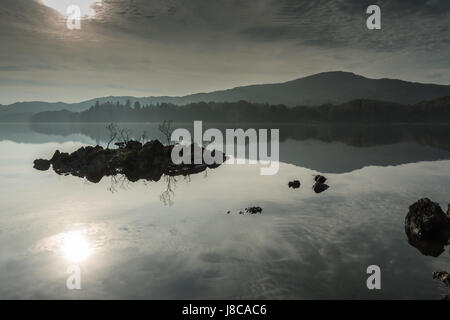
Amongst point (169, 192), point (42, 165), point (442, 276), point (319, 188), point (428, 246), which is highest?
point (42, 165)

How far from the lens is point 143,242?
15.8 metres

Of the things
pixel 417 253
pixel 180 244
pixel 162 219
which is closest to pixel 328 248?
pixel 417 253

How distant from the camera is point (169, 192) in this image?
90.9ft

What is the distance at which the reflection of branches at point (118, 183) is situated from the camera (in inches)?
1165

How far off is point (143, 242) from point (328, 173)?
2614 cm

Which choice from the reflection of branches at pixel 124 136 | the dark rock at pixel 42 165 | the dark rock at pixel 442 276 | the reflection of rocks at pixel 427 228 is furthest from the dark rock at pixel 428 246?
the reflection of branches at pixel 124 136

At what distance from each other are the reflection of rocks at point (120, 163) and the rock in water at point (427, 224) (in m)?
25.1

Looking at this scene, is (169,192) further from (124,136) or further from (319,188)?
(124,136)

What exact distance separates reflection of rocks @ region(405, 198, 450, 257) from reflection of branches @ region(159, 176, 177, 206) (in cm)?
1508

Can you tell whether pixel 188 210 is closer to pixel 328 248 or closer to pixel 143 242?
pixel 143 242

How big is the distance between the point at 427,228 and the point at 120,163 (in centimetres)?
3485

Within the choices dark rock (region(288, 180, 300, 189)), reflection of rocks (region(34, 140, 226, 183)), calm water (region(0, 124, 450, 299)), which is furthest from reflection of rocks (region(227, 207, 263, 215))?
reflection of rocks (region(34, 140, 226, 183))

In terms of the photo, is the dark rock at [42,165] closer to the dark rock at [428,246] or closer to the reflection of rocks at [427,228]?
the reflection of rocks at [427,228]

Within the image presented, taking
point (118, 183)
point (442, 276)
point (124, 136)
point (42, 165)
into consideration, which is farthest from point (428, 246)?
point (124, 136)
